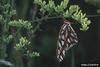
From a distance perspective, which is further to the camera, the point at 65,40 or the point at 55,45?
the point at 55,45

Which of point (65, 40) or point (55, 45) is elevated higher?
point (65, 40)

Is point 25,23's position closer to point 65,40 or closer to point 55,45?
point 65,40

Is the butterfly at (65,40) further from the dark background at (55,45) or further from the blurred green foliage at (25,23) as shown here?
the dark background at (55,45)

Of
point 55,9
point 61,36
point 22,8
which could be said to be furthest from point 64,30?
point 22,8

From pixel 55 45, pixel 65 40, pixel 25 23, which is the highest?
pixel 25 23

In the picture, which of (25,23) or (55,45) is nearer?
(25,23)

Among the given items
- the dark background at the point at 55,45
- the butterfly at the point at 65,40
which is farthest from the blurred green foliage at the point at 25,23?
the dark background at the point at 55,45

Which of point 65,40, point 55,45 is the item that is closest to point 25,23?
point 65,40

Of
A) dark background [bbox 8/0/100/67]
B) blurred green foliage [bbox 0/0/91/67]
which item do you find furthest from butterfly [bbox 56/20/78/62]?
dark background [bbox 8/0/100/67]

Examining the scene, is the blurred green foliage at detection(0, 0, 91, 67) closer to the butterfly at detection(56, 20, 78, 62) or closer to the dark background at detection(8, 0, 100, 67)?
the butterfly at detection(56, 20, 78, 62)
